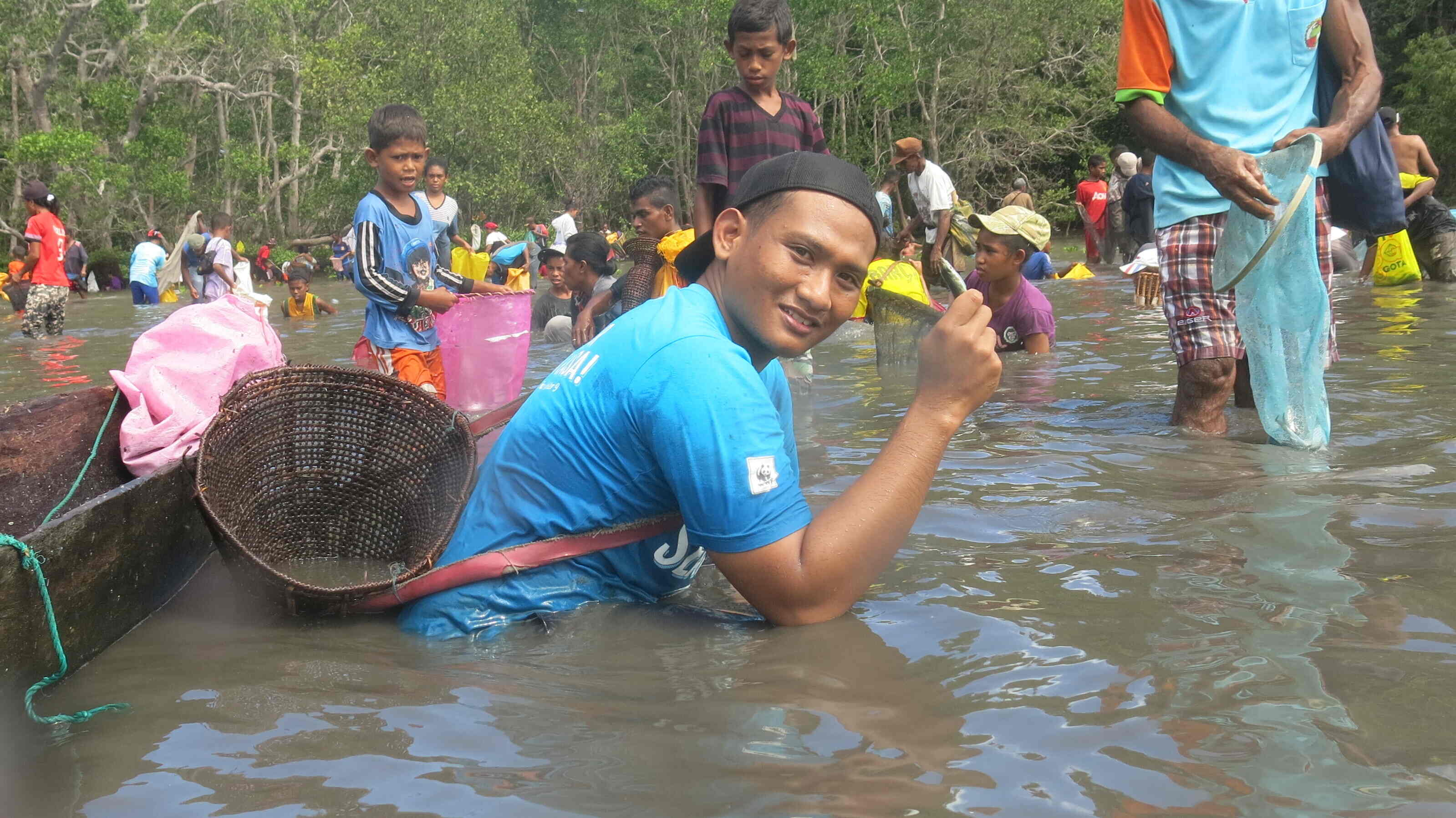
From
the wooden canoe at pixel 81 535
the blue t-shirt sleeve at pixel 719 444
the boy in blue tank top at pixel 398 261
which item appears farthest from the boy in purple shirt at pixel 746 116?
the blue t-shirt sleeve at pixel 719 444

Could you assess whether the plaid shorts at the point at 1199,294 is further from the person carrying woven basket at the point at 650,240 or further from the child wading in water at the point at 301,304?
the child wading in water at the point at 301,304

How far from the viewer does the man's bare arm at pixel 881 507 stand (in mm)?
2393

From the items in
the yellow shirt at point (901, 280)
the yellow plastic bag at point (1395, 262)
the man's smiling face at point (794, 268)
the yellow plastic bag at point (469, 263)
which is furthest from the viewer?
the yellow plastic bag at point (469, 263)

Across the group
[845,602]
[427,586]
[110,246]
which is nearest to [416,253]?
[427,586]

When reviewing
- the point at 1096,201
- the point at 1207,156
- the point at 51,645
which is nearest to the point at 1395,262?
the point at 1207,156

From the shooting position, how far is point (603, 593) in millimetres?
2803

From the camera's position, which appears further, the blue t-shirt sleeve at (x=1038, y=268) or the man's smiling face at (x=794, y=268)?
the blue t-shirt sleeve at (x=1038, y=268)

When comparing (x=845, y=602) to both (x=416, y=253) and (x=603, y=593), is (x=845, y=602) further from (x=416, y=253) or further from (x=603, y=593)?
(x=416, y=253)

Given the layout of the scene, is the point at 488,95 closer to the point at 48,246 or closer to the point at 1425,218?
the point at 48,246

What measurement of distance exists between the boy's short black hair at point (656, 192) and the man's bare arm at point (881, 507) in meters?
4.30

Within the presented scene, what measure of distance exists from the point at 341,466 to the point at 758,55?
269 cm

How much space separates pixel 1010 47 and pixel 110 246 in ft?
75.2

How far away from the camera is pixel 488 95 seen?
118 ft

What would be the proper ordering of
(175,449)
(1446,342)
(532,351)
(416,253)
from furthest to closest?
(532,351) → (1446,342) → (416,253) → (175,449)
